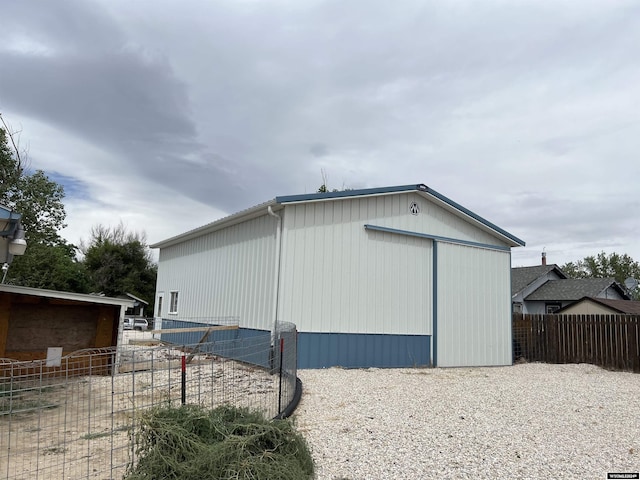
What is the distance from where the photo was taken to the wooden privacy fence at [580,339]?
522 inches

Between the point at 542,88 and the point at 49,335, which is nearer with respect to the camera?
the point at 49,335

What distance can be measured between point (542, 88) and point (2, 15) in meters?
11.3

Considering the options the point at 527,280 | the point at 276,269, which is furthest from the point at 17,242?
the point at 527,280

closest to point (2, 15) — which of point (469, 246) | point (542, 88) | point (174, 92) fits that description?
point (174, 92)

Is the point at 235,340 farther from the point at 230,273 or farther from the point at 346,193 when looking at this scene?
the point at 230,273

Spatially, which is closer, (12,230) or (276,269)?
(12,230)

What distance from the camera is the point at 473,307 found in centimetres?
1374

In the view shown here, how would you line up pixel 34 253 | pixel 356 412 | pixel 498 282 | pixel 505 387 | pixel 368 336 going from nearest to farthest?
pixel 356 412, pixel 505 387, pixel 368 336, pixel 498 282, pixel 34 253

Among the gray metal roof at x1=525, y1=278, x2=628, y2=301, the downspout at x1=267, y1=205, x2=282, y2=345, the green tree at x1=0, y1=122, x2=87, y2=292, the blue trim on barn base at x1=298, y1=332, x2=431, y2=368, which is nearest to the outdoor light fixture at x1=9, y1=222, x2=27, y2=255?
the downspout at x1=267, y1=205, x2=282, y2=345

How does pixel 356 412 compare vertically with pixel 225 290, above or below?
below

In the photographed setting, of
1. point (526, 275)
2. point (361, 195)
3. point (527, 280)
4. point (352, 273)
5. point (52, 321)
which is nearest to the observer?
point (52, 321)

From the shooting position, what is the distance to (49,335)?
877cm

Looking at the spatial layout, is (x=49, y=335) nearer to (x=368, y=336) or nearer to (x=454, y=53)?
(x=368, y=336)

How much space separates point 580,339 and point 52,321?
14.2 meters
